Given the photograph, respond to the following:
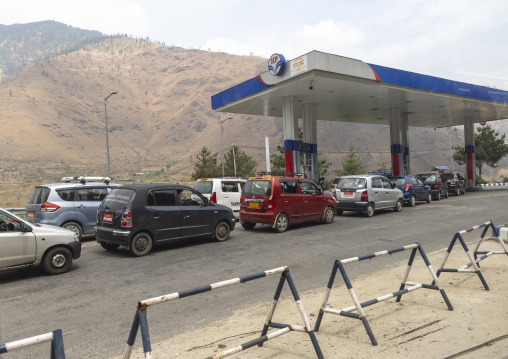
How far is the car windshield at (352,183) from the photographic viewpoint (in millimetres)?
16266

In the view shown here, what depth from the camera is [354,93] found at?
80.1ft

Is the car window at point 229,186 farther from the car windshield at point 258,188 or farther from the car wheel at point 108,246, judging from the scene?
the car wheel at point 108,246

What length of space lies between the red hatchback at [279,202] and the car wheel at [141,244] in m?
4.15

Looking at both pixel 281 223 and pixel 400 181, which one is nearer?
pixel 281 223

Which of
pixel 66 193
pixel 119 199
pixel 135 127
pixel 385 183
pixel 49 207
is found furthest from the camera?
pixel 135 127

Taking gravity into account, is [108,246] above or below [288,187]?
below

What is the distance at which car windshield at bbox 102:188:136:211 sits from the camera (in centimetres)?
943

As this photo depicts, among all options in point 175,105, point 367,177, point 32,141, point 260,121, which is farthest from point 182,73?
point 367,177

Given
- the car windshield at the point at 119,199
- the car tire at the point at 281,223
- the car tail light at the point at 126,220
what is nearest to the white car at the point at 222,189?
the car tire at the point at 281,223

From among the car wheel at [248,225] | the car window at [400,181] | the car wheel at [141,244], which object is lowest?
the car wheel at [248,225]

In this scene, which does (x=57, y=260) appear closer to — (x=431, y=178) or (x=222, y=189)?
(x=222, y=189)

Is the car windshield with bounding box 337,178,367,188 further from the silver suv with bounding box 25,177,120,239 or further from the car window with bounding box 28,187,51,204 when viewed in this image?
the car window with bounding box 28,187,51,204

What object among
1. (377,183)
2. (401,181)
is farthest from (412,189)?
(377,183)

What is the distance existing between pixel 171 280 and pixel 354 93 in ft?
66.5
